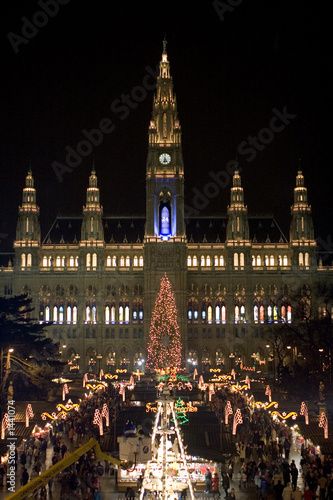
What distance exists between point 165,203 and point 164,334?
2404cm

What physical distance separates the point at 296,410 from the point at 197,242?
71323 mm

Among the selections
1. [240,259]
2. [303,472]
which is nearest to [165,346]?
[240,259]

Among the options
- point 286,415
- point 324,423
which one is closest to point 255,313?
point 286,415

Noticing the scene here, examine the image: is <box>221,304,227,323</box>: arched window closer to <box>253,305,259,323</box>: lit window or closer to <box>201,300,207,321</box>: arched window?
<box>201,300,207,321</box>: arched window

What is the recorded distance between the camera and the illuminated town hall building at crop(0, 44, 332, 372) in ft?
389

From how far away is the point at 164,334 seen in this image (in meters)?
108

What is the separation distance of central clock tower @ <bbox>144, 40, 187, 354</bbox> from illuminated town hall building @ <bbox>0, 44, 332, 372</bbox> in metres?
0.17

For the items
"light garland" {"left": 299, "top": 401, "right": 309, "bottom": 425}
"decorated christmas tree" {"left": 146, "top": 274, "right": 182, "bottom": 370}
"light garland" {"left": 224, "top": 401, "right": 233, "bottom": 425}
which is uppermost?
"decorated christmas tree" {"left": 146, "top": 274, "right": 182, "bottom": 370}


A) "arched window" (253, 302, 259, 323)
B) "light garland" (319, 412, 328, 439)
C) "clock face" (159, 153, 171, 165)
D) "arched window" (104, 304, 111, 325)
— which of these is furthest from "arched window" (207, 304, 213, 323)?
"light garland" (319, 412, 328, 439)

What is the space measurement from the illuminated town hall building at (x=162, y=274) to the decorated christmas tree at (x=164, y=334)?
7.50 m

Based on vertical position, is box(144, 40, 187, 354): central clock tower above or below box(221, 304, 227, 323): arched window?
above

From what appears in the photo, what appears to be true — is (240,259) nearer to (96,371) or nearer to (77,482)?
(96,371)

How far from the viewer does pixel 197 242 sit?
404ft

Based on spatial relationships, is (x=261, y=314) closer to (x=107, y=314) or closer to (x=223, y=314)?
(x=223, y=314)
